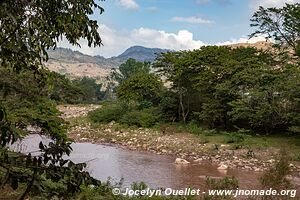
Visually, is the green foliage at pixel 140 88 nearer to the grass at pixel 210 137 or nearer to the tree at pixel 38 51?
the grass at pixel 210 137

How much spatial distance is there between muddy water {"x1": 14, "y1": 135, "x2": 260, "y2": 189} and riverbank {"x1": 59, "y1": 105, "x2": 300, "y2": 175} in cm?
95

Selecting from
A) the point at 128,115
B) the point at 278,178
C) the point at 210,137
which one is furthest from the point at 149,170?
the point at 128,115

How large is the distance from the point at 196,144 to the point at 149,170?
5898 millimetres

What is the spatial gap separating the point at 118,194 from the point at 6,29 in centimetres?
601

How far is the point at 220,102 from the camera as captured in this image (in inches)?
938

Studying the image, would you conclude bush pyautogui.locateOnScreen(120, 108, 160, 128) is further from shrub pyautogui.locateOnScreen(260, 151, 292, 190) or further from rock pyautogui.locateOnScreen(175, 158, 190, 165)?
shrub pyautogui.locateOnScreen(260, 151, 292, 190)

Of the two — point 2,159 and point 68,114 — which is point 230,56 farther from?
point 2,159

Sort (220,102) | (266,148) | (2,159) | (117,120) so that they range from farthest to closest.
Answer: (117,120) < (220,102) < (266,148) < (2,159)

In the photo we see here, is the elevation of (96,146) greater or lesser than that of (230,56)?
lesser

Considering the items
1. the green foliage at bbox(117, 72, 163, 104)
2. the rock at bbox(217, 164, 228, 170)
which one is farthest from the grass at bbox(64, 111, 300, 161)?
the green foliage at bbox(117, 72, 163, 104)

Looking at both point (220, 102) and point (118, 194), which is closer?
point (118, 194)

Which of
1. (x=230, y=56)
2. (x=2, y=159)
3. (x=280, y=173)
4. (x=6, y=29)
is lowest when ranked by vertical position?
(x=280, y=173)

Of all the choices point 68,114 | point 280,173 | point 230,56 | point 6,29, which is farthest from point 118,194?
point 68,114

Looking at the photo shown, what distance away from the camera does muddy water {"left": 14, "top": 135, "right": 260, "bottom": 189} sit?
13.6 meters
